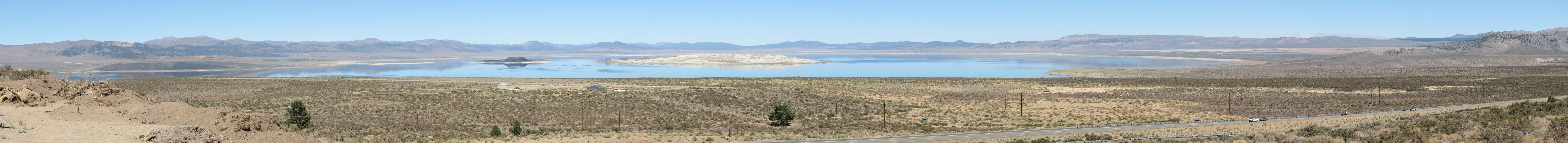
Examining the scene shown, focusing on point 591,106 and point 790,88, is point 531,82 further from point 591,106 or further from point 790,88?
point 591,106

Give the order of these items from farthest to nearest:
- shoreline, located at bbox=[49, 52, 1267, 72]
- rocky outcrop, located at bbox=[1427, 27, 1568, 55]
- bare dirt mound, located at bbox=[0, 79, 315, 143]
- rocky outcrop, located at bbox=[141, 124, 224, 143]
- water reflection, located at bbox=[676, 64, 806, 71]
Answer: water reflection, located at bbox=[676, 64, 806, 71], rocky outcrop, located at bbox=[1427, 27, 1568, 55], shoreline, located at bbox=[49, 52, 1267, 72], bare dirt mound, located at bbox=[0, 79, 315, 143], rocky outcrop, located at bbox=[141, 124, 224, 143]

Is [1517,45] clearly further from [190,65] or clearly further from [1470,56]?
[190,65]

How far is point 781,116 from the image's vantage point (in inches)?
1038

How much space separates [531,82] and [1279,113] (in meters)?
39.7

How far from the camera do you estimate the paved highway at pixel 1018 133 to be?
20812mm

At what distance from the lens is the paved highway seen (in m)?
20.8

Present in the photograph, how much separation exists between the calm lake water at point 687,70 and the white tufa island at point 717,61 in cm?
350

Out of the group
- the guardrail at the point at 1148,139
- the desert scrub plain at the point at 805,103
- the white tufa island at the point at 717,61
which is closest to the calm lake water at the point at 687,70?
the white tufa island at the point at 717,61

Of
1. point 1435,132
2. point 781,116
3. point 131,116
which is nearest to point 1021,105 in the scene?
point 781,116

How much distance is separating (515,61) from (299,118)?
126 metres

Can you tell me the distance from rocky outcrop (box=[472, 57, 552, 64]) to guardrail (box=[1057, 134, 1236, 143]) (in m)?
126

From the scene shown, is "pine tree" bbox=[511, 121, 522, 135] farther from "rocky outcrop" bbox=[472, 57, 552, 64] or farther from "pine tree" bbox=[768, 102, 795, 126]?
"rocky outcrop" bbox=[472, 57, 552, 64]

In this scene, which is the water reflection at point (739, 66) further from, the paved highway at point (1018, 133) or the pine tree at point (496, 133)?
the pine tree at point (496, 133)

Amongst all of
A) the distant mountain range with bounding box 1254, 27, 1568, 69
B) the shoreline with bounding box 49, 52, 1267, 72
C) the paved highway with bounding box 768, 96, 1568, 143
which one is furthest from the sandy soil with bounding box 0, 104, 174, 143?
the shoreline with bounding box 49, 52, 1267, 72
